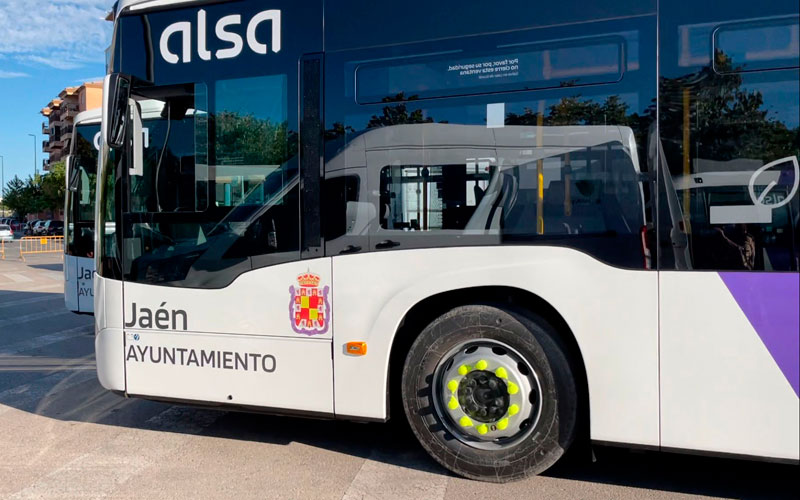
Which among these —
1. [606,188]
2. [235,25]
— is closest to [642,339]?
[606,188]

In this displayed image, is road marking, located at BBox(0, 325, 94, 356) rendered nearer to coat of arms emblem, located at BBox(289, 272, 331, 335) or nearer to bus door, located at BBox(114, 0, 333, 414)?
bus door, located at BBox(114, 0, 333, 414)

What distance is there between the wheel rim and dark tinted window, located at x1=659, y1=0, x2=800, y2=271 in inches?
41.3

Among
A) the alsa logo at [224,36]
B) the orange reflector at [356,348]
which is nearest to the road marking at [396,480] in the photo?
the orange reflector at [356,348]

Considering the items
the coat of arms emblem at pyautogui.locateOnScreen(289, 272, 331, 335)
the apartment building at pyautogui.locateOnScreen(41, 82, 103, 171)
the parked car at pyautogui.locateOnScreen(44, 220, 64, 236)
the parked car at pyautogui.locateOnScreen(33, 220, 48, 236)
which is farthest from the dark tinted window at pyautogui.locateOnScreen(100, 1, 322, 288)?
the apartment building at pyautogui.locateOnScreen(41, 82, 103, 171)

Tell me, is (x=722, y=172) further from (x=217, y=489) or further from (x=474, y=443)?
(x=217, y=489)

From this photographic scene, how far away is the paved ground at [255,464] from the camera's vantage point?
3916 millimetres

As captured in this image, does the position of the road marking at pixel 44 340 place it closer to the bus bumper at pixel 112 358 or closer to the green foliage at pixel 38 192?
the bus bumper at pixel 112 358

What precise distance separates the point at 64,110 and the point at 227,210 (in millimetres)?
107267

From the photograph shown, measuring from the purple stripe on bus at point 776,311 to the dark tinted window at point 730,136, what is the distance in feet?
0.23

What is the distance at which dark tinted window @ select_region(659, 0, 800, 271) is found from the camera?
3348mm

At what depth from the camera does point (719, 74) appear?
11.4 ft

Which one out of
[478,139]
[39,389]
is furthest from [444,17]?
[39,389]

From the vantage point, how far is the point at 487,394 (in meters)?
3.93

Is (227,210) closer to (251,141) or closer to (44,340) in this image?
(251,141)
